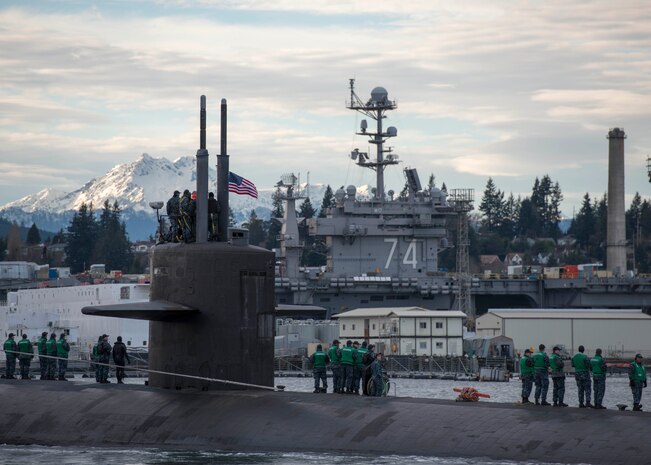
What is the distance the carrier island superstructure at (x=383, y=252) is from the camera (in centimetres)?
8919

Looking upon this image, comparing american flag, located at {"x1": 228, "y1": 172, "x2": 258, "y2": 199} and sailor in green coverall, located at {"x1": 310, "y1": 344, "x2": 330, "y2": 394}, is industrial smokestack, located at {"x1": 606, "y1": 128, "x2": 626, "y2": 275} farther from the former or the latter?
sailor in green coverall, located at {"x1": 310, "y1": 344, "x2": 330, "y2": 394}

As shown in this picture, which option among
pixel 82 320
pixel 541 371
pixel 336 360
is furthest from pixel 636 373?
pixel 82 320

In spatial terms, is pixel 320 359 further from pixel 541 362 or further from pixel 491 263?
pixel 491 263

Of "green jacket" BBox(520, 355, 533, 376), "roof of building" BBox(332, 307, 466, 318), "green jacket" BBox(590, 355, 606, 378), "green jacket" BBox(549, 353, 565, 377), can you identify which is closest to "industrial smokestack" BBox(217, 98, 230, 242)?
"green jacket" BBox(520, 355, 533, 376)

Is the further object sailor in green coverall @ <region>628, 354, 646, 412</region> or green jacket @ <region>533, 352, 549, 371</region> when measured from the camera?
green jacket @ <region>533, 352, 549, 371</region>

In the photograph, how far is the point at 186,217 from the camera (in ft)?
81.9

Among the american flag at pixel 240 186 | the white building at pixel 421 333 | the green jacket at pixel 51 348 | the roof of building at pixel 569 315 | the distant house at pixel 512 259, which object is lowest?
the white building at pixel 421 333

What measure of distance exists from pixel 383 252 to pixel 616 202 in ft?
100

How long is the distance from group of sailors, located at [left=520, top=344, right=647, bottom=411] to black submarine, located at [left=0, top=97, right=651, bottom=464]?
2.70 m

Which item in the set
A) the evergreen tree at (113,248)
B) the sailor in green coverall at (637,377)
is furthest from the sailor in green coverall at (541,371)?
the evergreen tree at (113,248)

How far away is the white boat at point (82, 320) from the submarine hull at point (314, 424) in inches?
1950

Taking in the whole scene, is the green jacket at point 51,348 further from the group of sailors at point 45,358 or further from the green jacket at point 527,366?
the green jacket at point 527,366

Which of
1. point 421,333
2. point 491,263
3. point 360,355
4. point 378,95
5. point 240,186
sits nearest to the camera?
point 360,355

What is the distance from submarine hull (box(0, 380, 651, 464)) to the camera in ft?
64.6
